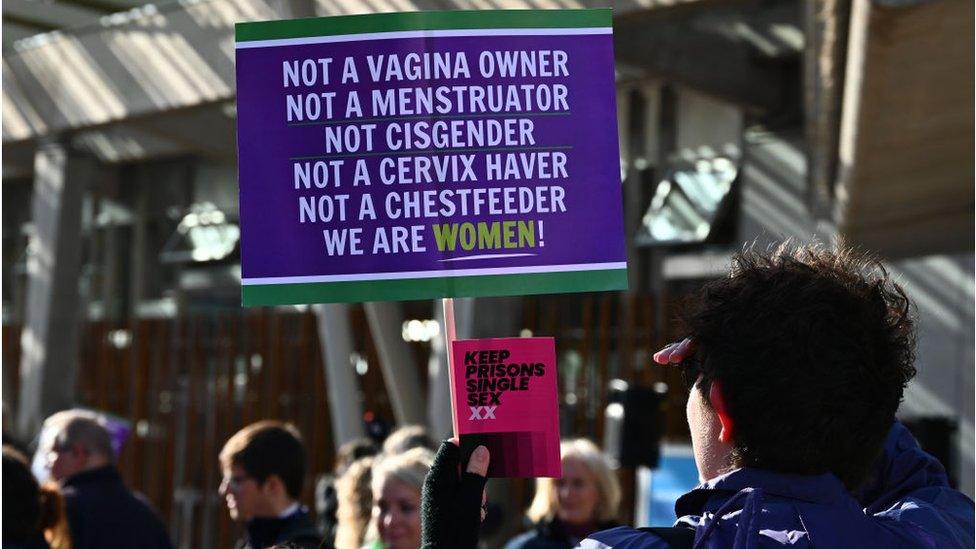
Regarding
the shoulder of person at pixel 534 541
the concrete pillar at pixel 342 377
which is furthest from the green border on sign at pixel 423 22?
the concrete pillar at pixel 342 377

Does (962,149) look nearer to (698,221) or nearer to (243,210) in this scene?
(698,221)

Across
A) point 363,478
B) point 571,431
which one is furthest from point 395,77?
point 571,431

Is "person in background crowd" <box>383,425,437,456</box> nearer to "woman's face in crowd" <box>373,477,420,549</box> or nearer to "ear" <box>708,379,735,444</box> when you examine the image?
"woman's face in crowd" <box>373,477,420,549</box>

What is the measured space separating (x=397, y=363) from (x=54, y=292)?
477 cm

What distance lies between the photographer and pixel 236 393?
58.4ft

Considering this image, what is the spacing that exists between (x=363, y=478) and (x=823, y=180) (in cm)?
821

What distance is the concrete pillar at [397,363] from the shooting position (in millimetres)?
14734

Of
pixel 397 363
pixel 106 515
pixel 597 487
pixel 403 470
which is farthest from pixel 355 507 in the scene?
pixel 397 363

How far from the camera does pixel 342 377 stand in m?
15.0

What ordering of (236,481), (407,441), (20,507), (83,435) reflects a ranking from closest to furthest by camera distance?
(20,507) → (236,481) → (83,435) → (407,441)

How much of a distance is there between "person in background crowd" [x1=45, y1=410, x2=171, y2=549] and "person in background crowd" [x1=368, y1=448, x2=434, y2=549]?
1.31 meters

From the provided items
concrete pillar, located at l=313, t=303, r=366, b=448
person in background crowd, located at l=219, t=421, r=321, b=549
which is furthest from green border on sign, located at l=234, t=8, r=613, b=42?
concrete pillar, located at l=313, t=303, r=366, b=448

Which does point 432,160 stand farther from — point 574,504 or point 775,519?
point 574,504

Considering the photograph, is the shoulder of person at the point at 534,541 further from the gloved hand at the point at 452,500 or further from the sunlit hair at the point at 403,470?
the gloved hand at the point at 452,500
